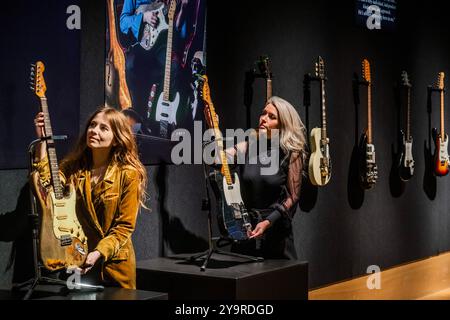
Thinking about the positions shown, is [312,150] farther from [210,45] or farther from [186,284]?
[186,284]

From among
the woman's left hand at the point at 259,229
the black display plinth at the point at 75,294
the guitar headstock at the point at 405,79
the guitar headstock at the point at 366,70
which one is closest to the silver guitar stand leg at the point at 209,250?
the woman's left hand at the point at 259,229

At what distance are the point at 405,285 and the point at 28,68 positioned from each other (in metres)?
4.60

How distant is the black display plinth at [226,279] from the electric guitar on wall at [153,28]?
4.21 ft

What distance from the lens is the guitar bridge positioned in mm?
3545

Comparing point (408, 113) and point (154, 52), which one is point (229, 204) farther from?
point (408, 113)

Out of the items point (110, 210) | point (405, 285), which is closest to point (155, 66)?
point (110, 210)

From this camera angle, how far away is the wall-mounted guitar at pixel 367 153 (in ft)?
21.8

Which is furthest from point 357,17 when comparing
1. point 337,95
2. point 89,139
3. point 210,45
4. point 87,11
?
point 89,139

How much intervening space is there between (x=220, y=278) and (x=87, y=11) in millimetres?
1597

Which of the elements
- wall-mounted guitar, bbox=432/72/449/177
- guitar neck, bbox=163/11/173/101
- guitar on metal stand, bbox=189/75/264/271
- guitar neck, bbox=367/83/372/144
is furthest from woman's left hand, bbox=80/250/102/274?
wall-mounted guitar, bbox=432/72/449/177

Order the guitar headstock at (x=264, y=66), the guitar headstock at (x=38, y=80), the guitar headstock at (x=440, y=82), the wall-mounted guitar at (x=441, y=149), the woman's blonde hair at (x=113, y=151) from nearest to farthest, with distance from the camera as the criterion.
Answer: the guitar headstock at (x=38, y=80), the woman's blonde hair at (x=113, y=151), the guitar headstock at (x=264, y=66), the wall-mounted guitar at (x=441, y=149), the guitar headstock at (x=440, y=82)

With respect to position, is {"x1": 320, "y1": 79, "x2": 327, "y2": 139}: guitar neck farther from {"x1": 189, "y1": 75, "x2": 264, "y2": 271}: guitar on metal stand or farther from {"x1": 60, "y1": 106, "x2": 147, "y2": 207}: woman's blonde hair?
{"x1": 60, "y1": 106, "x2": 147, "y2": 207}: woman's blonde hair

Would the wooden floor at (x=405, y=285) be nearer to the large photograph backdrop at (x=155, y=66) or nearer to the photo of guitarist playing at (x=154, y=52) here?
the large photograph backdrop at (x=155, y=66)

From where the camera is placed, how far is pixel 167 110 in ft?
15.9
